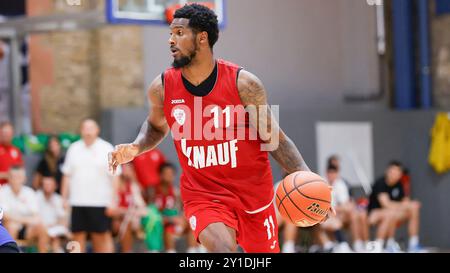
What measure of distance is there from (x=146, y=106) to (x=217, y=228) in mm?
8493

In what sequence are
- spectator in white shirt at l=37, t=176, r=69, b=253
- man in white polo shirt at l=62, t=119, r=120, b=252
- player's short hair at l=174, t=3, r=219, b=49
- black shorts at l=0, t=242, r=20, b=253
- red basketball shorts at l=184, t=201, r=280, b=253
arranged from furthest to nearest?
spectator in white shirt at l=37, t=176, r=69, b=253 < man in white polo shirt at l=62, t=119, r=120, b=252 < player's short hair at l=174, t=3, r=219, b=49 < red basketball shorts at l=184, t=201, r=280, b=253 < black shorts at l=0, t=242, r=20, b=253

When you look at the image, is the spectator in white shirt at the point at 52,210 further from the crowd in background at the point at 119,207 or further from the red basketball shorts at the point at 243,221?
the red basketball shorts at the point at 243,221

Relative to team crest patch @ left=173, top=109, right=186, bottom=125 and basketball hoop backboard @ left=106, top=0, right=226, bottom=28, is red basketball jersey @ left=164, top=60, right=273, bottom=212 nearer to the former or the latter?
team crest patch @ left=173, top=109, right=186, bottom=125

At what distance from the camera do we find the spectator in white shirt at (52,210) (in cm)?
1134

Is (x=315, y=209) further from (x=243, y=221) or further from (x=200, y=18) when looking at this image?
(x=200, y=18)

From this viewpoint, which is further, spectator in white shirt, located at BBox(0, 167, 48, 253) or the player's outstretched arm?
spectator in white shirt, located at BBox(0, 167, 48, 253)

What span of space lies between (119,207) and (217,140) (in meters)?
6.27

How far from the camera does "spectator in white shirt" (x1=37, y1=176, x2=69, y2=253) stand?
37.2ft

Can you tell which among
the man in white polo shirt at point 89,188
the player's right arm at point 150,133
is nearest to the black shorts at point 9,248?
the player's right arm at point 150,133

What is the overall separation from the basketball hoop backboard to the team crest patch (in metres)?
5.53

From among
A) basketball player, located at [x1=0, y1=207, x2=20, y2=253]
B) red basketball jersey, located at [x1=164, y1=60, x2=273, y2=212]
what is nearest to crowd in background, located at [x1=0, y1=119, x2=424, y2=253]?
red basketball jersey, located at [x1=164, y1=60, x2=273, y2=212]

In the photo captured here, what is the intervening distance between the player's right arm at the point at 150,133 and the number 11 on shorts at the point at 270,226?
1007 millimetres
